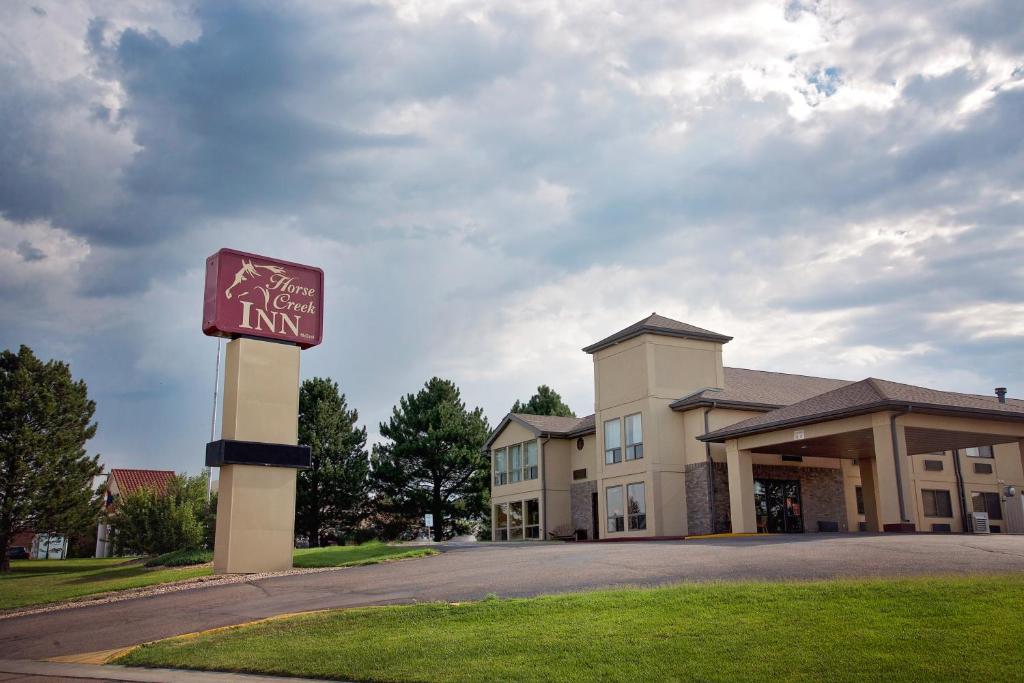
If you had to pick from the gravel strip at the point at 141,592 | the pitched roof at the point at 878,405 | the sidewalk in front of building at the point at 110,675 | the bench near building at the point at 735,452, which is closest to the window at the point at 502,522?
the bench near building at the point at 735,452

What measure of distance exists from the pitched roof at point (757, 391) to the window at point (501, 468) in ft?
38.8

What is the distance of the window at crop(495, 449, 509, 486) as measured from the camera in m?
40.9

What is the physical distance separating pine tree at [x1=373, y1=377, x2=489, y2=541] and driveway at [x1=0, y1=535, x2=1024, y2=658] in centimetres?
2906

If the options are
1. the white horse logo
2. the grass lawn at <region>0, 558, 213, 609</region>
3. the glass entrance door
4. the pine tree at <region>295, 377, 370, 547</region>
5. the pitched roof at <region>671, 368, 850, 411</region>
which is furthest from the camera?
the pine tree at <region>295, 377, 370, 547</region>

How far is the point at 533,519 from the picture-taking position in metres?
38.2

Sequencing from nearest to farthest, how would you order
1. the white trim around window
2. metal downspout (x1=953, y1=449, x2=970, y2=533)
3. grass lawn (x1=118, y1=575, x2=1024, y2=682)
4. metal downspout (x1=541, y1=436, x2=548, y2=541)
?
grass lawn (x1=118, y1=575, x2=1024, y2=682)
metal downspout (x1=953, y1=449, x2=970, y2=533)
metal downspout (x1=541, y1=436, x2=548, y2=541)
the white trim around window

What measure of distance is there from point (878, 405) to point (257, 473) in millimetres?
16853

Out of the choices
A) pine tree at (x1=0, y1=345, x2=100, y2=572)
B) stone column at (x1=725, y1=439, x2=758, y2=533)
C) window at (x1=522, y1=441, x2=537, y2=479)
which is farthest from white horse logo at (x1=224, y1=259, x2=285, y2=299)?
pine tree at (x1=0, y1=345, x2=100, y2=572)

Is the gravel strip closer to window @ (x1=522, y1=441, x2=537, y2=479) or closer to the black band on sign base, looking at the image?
the black band on sign base

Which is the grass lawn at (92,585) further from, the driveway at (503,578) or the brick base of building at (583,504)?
the brick base of building at (583,504)

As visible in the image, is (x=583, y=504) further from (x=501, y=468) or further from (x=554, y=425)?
(x=501, y=468)

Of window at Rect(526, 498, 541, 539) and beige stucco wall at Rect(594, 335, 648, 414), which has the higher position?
beige stucco wall at Rect(594, 335, 648, 414)

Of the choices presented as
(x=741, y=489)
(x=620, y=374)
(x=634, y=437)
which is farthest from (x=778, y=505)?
(x=620, y=374)

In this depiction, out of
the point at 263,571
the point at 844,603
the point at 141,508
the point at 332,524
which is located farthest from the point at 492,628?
the point at 332,524
